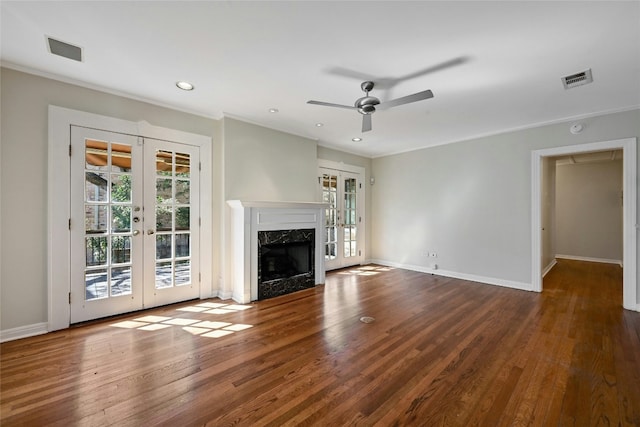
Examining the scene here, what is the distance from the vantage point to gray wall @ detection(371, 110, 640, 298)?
412 cm

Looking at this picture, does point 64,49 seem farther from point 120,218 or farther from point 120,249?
point 120,249

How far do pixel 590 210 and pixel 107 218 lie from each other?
31.9 feet

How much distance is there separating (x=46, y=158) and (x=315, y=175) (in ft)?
11.5

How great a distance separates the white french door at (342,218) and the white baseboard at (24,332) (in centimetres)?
408

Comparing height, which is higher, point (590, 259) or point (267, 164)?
point (267, 164)

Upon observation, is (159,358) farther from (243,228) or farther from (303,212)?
(303,212)

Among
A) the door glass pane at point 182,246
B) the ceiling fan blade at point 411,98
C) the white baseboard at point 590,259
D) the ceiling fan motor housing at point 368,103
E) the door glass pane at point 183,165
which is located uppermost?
the ceiling fan motor housing at point 368,103

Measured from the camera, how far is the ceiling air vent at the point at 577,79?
8.56 feet

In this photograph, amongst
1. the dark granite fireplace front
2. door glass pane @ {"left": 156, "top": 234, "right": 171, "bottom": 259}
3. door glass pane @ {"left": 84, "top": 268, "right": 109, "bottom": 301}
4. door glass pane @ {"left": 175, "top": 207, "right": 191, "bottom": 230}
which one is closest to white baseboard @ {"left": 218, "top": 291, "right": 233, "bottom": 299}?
the dark granite fireplace front

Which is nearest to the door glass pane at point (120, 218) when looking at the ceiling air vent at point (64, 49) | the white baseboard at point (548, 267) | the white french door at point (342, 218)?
the ceiling air vent at point (64, 49)

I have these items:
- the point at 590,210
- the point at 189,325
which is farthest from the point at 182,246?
the point at 590,210

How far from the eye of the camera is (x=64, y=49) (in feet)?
7.48

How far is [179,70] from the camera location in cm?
260

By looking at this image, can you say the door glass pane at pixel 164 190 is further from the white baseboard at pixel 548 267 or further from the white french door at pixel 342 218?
the white baseboard at pixel 548 267
